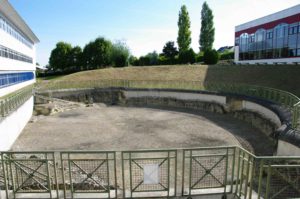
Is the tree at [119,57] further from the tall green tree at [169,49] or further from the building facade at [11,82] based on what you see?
the building facade at [11,82]

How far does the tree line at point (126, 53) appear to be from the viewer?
177ft

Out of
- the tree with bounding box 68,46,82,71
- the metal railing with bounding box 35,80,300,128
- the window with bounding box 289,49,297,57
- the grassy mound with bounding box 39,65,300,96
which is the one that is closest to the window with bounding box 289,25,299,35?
the window with bounding box 289,49,297,57

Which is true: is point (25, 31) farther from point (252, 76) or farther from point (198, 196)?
point (198, 196)

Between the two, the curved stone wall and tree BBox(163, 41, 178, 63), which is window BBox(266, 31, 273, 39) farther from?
tree BBox(163, 41, 178, 63)

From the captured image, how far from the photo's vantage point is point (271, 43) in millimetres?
35531

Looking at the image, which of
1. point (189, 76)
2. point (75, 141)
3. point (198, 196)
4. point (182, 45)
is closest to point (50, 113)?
point (75, 141)

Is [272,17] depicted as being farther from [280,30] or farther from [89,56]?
[89,56]

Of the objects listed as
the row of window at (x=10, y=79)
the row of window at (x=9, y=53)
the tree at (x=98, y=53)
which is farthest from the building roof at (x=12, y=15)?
the tree at (x=98, y=53)

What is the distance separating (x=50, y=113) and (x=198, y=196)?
1674cm

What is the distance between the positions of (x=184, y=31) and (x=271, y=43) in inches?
958

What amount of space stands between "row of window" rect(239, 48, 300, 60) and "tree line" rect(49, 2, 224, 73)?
7.82 metres

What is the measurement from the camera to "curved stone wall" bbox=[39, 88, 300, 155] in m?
9.90

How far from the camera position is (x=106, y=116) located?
19016mm

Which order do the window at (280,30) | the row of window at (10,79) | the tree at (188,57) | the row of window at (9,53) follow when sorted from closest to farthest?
the row of window at (9,53) < the row of window at (10,79) < the window at (280,30) < the tree at (188,57)
